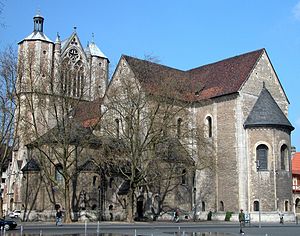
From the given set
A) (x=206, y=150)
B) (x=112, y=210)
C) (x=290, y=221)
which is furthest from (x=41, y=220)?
(x=290, y=221)

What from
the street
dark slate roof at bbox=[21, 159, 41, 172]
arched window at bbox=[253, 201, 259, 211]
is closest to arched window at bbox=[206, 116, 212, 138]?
arched window at bbox=[253, 201, 259, 211]

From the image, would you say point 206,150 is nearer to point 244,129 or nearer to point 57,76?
point 244,129

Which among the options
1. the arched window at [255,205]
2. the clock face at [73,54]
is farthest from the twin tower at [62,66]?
the arched window at [255,205]

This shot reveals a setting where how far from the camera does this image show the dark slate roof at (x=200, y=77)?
4444 cm

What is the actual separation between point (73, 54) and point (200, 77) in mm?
28244

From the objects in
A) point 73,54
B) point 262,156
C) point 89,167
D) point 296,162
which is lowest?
point 89,167

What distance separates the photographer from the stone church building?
44.6 metres

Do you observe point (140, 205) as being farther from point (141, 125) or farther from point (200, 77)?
point (200, 77)

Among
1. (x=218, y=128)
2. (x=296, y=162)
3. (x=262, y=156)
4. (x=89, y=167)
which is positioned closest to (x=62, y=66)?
(x=89, y=167)

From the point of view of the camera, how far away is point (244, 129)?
4950 centimetres

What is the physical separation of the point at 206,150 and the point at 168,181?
5212 millimetres

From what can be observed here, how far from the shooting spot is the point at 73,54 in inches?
3093

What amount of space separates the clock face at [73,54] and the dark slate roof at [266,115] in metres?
37.5

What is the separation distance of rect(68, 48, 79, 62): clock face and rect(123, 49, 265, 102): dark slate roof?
23934 millimetres
